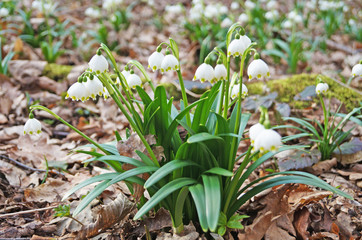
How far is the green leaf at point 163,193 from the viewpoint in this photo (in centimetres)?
138

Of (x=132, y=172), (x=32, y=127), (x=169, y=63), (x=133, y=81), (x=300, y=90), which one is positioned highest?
(x=169, y=63)

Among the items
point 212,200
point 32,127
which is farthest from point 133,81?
point 212,200

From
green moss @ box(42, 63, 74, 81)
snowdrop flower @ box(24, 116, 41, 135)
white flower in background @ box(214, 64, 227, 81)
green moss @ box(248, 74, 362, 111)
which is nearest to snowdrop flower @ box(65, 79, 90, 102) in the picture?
snowdrop flower @ box(24, 116, 41, 135)

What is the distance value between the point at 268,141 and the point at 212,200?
0.35m

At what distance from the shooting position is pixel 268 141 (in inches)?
48.5

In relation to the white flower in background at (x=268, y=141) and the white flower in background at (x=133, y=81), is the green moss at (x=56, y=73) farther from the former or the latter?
the white flower in background at (x=268, y=141)

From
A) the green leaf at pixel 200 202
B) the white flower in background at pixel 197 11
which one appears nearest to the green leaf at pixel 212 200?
the green leaf at pixel 200 202

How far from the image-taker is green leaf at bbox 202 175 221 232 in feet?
4.34

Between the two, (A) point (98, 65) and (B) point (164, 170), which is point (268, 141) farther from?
(A) point (98, 65)

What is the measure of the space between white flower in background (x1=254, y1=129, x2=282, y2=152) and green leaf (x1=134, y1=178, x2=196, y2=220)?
0.41 meters

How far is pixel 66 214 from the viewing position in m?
1.82

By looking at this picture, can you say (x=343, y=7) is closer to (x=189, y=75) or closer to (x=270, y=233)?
(x=189, y=75)

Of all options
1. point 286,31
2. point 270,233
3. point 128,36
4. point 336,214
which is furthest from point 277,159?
point 128,36

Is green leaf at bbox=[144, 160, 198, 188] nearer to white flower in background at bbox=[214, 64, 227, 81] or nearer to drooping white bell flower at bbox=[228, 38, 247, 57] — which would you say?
white flower in background at bbox=[214, 64, 227, 81]
